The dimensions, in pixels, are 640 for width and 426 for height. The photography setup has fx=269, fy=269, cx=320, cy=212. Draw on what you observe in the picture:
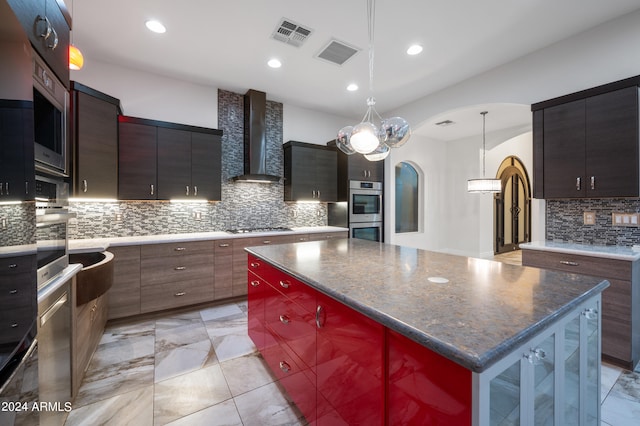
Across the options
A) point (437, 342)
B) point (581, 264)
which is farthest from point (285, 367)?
point (581, 264)

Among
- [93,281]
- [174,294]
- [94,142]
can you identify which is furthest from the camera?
[174,294]

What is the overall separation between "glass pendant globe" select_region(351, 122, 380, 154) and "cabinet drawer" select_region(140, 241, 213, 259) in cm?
242

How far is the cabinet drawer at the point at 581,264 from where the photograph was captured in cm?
217

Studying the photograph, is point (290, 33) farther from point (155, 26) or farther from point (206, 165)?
point (206, 165)

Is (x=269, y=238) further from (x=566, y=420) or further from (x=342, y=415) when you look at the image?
(x=566, y=420)

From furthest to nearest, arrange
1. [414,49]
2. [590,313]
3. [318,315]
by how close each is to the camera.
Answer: [414,49]
[318,315]
[590,313]

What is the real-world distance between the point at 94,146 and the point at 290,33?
241cm

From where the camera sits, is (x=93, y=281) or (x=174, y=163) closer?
(x=93, y=281)

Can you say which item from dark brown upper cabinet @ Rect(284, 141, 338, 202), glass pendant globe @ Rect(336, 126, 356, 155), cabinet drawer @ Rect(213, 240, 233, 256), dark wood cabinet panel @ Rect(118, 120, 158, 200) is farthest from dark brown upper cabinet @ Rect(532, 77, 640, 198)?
dark wood cabinet panel @ Rect(118, 120, 158, 200)

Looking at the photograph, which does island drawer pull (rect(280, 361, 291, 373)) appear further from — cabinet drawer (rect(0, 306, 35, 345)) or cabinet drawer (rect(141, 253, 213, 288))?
cabinet drawer (rect(141, 253, 213, 288))

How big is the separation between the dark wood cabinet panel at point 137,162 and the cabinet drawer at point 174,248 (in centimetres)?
63

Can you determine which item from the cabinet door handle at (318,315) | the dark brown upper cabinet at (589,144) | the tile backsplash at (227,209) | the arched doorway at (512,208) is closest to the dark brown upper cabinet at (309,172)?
the tile backsplash at (227,209)

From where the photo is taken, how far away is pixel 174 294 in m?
3.25

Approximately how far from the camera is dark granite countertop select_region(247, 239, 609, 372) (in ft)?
2.59
